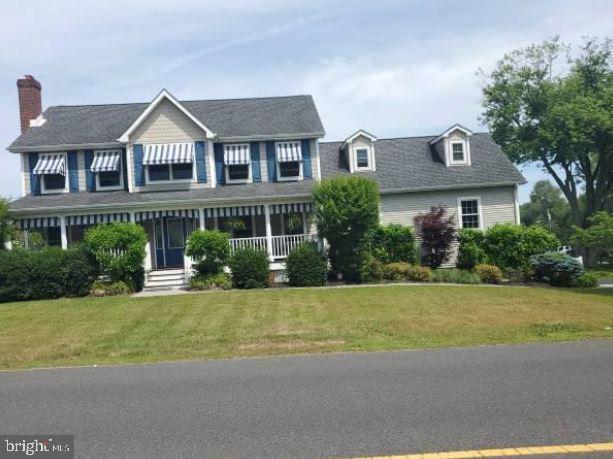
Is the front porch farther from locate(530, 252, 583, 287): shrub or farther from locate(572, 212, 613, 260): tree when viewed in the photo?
locate(572, 212, 613, 260): tree

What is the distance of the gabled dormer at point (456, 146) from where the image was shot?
2722 centimetres

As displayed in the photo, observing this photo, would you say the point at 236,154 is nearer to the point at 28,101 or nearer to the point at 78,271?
the point at 78,271

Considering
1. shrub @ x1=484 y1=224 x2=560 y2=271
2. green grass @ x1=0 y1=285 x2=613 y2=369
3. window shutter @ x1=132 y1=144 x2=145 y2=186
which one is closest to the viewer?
green grass @ x1=0 y1=285 x2=613 y2=369

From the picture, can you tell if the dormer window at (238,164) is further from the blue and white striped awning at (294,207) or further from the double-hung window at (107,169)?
the double-hung window at (107,169)

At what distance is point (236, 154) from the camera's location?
80.6 feet

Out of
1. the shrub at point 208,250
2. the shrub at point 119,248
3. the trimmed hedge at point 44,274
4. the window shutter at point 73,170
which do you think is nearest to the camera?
the trimmed hedge at point 44,274

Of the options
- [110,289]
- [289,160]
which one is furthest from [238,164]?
[110,289]

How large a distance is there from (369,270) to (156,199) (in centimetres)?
904

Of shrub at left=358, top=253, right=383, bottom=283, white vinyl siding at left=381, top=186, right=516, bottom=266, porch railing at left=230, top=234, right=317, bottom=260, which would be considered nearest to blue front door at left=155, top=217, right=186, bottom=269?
porch railing at left=230, top=234, right=317, bottom=260

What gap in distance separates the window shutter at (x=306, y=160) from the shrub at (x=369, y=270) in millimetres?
5336

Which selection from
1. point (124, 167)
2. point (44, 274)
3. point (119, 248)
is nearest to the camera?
point (44, 274)

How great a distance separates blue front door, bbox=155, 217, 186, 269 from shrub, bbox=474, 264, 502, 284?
41.2ft

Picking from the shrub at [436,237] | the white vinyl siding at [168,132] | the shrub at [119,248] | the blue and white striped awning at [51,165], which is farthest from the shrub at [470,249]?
the blue and white striped awning at [51,165]

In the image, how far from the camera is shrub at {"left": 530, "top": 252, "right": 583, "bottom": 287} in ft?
69.1
